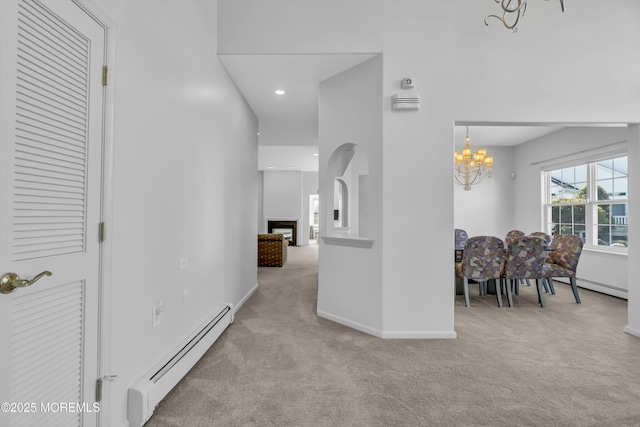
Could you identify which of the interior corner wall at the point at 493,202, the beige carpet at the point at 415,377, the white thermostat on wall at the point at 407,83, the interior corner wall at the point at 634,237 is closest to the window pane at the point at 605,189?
the interior corner wall at the point at 493,202

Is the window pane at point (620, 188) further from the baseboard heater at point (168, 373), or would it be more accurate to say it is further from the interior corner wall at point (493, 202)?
the baseboard heater at point (168, 373)

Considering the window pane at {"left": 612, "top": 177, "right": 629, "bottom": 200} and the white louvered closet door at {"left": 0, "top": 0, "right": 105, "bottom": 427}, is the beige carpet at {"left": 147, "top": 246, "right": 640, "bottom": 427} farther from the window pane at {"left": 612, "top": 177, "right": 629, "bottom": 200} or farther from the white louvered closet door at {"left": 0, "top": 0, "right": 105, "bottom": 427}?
the window pane at {"left": 612, "top": 177, "right": 629, "bottom": 200}

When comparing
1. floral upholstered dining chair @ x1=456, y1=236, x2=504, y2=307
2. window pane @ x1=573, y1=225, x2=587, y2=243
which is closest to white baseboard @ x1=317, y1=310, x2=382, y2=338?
floral upholstered dining chair @ x1=456, y1=236, x2=504, y2=307

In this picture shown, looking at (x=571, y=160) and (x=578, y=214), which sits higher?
(x=571, y=160)

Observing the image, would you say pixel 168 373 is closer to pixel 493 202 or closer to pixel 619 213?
pixel 619 213

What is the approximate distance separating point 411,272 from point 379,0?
2.60 metres

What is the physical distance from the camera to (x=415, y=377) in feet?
7.36

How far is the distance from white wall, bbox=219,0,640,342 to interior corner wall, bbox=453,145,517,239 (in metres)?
4.20

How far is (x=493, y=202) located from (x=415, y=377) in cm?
604

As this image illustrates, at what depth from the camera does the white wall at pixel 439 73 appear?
9.82ft

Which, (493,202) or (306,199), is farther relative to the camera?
(306,199)

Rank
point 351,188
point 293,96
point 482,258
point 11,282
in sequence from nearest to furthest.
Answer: point 11,282
point 482,258
point 293,96
point 351,188

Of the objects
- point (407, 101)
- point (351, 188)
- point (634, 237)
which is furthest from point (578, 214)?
point (407, 101)

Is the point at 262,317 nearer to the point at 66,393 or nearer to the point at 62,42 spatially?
the point at 66,393
